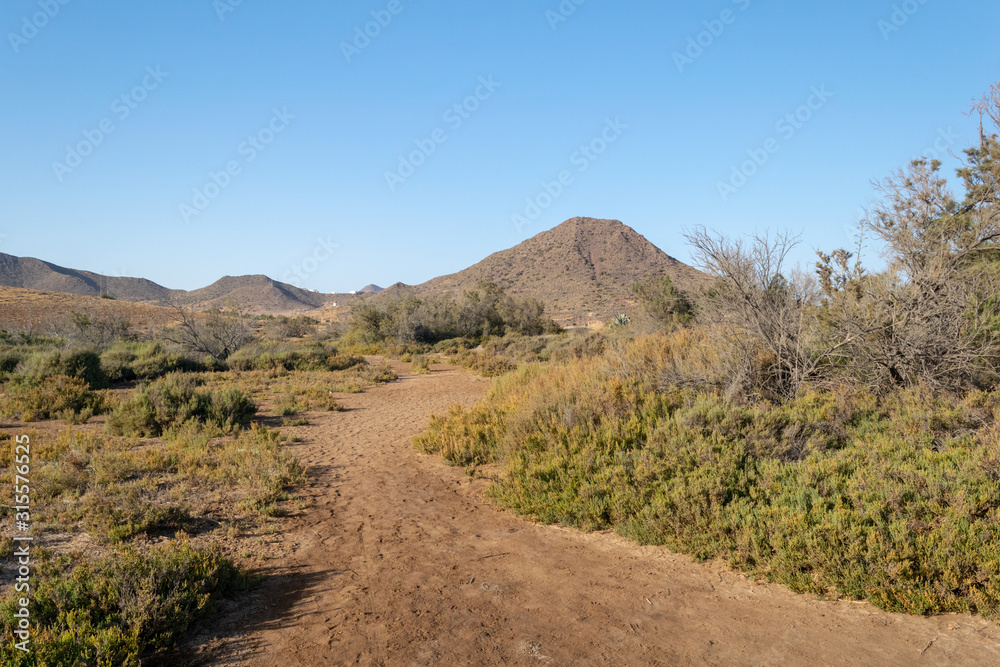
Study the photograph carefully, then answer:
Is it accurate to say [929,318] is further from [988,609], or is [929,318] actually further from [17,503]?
[17,503]

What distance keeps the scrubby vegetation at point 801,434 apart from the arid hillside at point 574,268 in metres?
45.3

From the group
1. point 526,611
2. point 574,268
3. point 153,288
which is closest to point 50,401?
point 526,611

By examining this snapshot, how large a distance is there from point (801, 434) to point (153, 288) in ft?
407

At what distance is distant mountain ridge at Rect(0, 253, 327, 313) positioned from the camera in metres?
83.4

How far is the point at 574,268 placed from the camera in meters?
72.3

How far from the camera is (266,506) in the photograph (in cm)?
640

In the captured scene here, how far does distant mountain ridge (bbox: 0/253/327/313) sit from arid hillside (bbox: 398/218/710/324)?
1531 inches

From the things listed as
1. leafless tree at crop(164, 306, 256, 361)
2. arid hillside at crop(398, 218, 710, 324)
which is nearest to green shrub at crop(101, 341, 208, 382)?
leafless tree at crop(164, 306, 256, 361)

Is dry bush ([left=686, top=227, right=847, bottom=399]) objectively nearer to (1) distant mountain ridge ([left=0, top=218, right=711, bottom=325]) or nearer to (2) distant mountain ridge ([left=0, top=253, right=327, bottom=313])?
(1) distant mountain ridge ([left=0, top=218, right=711, bottom=325])

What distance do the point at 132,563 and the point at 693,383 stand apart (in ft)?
22.3

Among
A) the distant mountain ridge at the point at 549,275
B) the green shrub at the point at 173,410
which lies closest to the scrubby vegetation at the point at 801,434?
the green shrub at the point at 173,410

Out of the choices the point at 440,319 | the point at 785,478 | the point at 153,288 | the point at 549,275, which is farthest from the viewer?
the point at 153,288

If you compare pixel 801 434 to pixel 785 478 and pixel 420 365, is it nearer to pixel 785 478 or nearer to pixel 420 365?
pixel 785 478

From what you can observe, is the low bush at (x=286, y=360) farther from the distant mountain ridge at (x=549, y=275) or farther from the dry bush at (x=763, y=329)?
the distant mountain ridge at (x=549, y=275)
